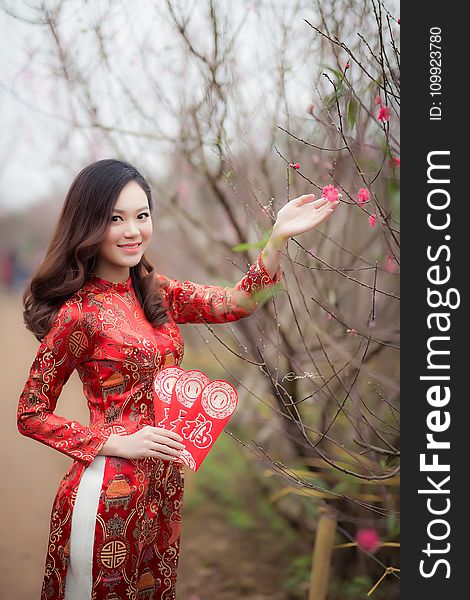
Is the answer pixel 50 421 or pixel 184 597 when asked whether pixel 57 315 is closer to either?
pixel 50 421

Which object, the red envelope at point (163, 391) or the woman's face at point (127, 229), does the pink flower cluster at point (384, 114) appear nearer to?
the woman's face at point (127, 229)

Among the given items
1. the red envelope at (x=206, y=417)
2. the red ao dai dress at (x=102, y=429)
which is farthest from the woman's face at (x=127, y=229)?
the red envelope at (x=206, y=417)

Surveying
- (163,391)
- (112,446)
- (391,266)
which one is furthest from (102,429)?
(391,266)

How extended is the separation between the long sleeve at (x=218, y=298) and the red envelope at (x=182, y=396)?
32cm

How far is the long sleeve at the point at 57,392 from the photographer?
2.10m

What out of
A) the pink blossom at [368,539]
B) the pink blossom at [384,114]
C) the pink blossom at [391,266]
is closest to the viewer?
the pink blossom at [384,114]

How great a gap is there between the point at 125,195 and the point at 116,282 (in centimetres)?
28

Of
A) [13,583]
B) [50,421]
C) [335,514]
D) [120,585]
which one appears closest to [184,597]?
[13,583]

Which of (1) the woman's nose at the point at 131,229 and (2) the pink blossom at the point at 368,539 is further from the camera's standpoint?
(2) the pink blossom at the point at 368,539

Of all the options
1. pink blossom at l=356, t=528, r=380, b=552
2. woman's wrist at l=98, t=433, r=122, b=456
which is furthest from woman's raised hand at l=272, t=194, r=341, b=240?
pink blossom at l=356, t=528, r=380, b=552

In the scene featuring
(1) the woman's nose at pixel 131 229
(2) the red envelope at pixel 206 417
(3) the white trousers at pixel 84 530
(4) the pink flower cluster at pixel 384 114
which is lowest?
(3) the white trousers at pixel 84 530

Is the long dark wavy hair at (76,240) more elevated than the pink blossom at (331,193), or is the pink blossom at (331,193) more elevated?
the pink blossom at (331,193)

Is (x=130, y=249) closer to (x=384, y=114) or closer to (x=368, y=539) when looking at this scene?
(x=384, y=114)

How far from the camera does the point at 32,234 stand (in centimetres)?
1451
